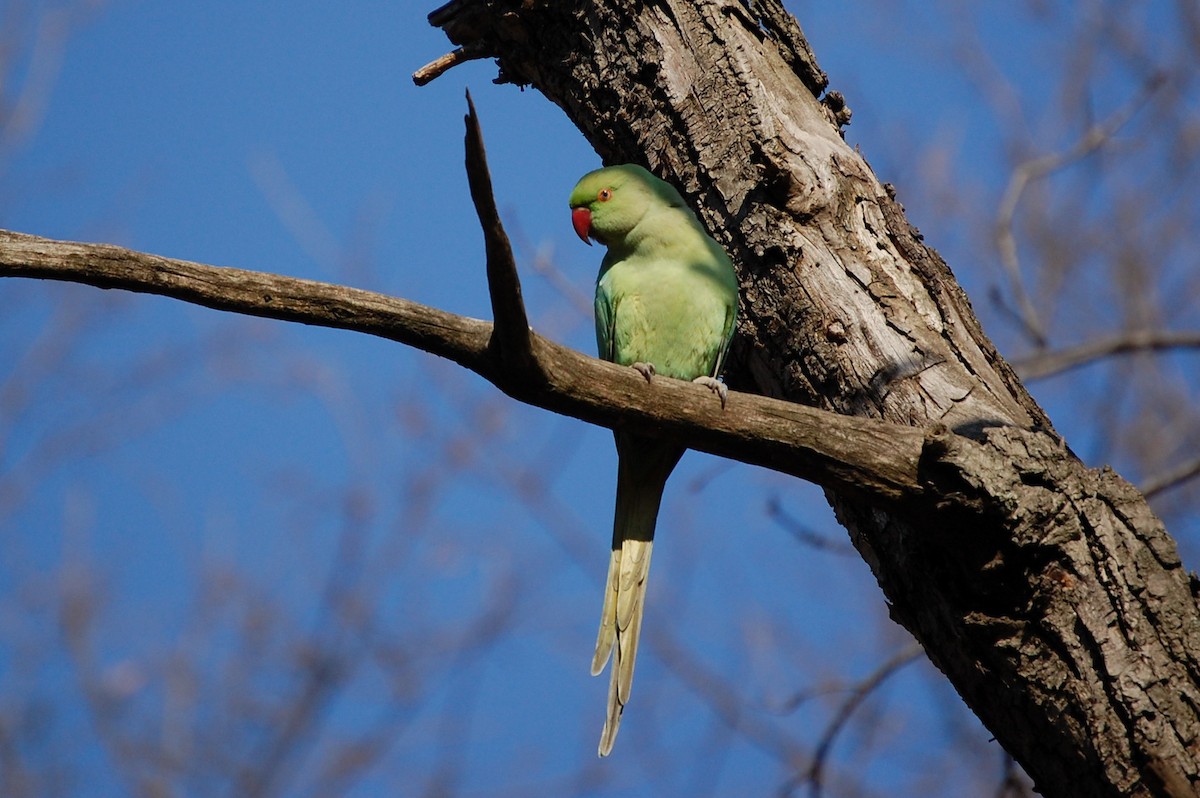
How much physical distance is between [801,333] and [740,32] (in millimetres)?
1192

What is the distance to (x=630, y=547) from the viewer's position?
3865mm

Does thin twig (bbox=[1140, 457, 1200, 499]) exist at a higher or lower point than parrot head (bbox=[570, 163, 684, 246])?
lower

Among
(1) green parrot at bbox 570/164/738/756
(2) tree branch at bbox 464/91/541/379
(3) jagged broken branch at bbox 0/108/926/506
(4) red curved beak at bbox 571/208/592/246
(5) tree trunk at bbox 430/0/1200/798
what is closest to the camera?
(2) tree branch at bbox 464/91/541/379

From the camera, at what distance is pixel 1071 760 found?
107 inches

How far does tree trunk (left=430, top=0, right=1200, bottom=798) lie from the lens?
2.68m

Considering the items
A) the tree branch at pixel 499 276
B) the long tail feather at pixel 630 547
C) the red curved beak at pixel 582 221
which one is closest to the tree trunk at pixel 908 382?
the red curved beak at pixel 582 221

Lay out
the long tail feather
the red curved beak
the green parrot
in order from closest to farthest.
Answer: the long tail feather → the green parrot → the red curved beak

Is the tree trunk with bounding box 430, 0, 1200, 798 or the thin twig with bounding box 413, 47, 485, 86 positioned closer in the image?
the tree trunk with bounding box 430, 0, 1200, 798

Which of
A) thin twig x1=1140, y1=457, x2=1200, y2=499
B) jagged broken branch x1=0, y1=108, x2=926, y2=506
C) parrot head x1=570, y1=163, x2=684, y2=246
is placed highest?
parrot head x1=570, y1=163, x2=684, y2=246

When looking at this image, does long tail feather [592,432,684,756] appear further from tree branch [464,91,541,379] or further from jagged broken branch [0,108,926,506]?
tree branch [464,91,541,379]

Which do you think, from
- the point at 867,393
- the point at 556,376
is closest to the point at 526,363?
the point at 556,376

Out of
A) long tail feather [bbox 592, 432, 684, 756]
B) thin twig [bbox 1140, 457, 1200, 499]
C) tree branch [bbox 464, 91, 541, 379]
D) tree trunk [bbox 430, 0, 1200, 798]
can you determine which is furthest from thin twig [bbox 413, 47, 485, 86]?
thin twig [bbox 1140, 457, 1200, 499]

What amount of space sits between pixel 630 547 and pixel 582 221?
144 centimetres

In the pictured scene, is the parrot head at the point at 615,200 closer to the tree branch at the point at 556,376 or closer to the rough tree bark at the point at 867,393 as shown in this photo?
the rough tree bark at the point at 867,393
